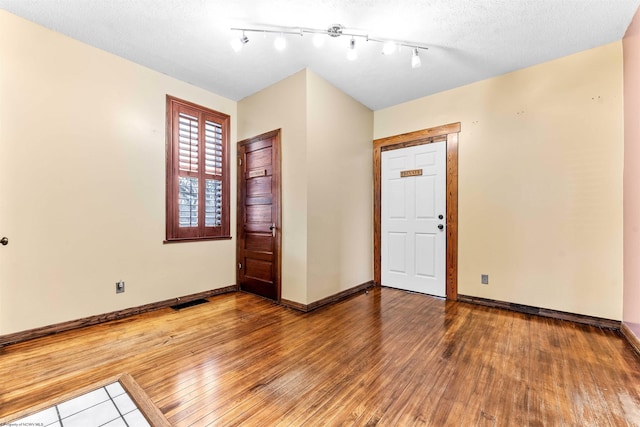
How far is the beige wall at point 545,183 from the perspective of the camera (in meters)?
2.65

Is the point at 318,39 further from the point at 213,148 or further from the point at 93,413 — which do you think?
the point at 93,413

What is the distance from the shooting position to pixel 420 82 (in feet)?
11.2

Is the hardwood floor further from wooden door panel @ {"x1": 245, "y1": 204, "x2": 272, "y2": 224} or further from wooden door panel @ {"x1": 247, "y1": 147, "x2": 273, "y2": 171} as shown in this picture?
wooden door panel @ {"x1": 247, "y1": 147, "x2": 273, "y2": 171}

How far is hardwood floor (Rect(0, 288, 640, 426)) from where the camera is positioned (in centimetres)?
150

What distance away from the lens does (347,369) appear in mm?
1921

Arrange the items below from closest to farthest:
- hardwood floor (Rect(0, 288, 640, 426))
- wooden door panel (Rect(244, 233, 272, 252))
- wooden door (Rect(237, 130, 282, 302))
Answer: hardwood floor (Rect(0, 288, 640, 426)) → wooden door (Rect(237, 130, 282, 302)) → wooden door panel (Rect(244, 233, 272, 252))

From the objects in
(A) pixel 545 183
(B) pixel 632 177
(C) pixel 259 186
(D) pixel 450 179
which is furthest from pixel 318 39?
(B) pixel 632 177

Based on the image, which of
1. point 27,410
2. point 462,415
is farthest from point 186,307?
point 462,415

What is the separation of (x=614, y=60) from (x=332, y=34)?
2.78 meters

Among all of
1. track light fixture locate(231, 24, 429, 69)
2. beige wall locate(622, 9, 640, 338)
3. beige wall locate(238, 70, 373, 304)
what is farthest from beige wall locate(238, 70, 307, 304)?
beige wall locate(622, 9, 640, 338)

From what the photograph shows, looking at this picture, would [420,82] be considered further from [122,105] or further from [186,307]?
[186,307]

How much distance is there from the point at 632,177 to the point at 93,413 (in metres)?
4.34

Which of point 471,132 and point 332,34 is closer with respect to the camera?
point 332,34

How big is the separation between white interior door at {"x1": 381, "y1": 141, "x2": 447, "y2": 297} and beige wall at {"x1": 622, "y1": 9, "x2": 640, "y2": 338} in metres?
1.63
